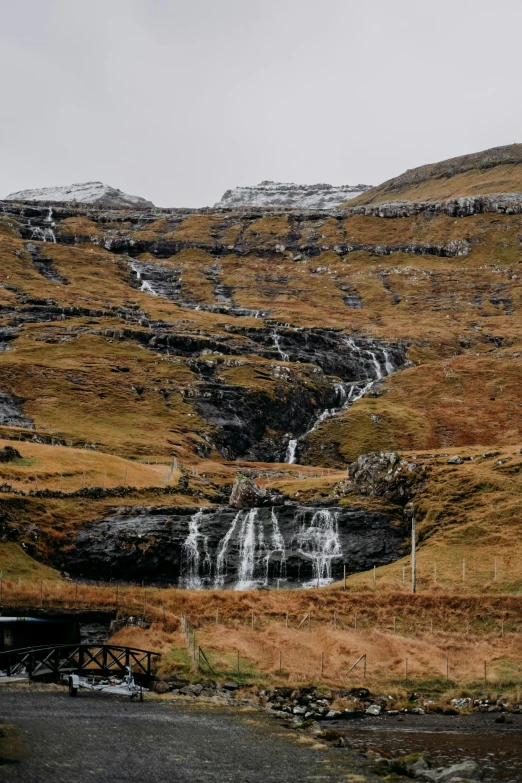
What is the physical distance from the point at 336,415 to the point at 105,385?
152 ft

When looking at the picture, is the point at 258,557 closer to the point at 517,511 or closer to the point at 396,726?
the point at 517,511

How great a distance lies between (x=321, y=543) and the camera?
88.2m

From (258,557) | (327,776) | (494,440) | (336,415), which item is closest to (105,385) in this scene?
(336,415)

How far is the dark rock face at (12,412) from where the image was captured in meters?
144

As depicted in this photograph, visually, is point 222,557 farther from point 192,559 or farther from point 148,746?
point 148,746

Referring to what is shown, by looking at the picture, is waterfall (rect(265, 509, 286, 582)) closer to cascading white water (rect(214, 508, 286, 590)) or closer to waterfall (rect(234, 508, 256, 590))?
cascading white water (rect(214, 508, 286, 590))

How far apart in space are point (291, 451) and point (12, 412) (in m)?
49.9

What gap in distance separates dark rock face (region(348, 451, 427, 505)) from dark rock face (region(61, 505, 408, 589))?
5.80 meters

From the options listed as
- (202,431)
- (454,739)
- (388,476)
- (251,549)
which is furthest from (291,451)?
(454,739)

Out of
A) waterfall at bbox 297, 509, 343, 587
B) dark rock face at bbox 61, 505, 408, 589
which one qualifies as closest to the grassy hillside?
dark rock face at bbox 61, 505, 408, 589

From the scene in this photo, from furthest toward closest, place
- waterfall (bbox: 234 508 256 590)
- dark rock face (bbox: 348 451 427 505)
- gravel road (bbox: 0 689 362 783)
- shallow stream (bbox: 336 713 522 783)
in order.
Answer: dark rock face (bbox: 348 451 427 505) < waterfall (bbox: 234 508 256 590) < shallow stream (bbox: 336 713 522 783) < gravel road (bbox: 0 689 362 783)

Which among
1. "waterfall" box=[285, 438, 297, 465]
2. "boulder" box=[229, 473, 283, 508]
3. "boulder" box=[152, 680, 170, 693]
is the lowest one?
"waterfall" box=[285, 438, 297, 465]

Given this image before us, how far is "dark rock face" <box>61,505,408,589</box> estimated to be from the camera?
276 feet

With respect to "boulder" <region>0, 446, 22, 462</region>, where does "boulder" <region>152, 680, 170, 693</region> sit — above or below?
below
